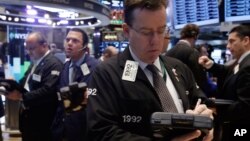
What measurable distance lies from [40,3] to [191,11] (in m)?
2.23

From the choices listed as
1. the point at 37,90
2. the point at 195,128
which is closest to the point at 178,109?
the point at 195,128

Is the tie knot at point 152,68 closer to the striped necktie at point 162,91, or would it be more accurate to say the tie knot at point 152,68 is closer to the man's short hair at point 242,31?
the striped necktie at point 162,91

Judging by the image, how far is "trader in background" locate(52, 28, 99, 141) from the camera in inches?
137

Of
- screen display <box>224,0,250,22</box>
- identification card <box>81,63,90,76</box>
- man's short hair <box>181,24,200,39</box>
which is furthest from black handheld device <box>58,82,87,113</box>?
man's short hair <box>181,24,200,39</box>

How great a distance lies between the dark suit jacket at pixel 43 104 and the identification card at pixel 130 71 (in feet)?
8.61

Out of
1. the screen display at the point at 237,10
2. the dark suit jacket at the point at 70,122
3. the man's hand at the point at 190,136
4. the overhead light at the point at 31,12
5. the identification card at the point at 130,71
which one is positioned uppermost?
the overhead light at the point at 31,12

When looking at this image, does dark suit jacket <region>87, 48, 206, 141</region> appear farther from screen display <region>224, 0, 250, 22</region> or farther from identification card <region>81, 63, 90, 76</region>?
screen display <region>224, 0, 250, 22</region>

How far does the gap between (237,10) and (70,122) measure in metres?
2.25

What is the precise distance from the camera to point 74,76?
374cm

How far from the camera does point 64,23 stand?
32.6 feet

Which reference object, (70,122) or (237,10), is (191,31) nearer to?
(237,10)

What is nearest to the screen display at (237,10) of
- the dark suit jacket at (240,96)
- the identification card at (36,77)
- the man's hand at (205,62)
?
the man's hand at (205,62)

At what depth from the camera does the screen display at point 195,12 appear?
459cm

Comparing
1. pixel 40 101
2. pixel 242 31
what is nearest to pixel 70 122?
pixel 40 101
